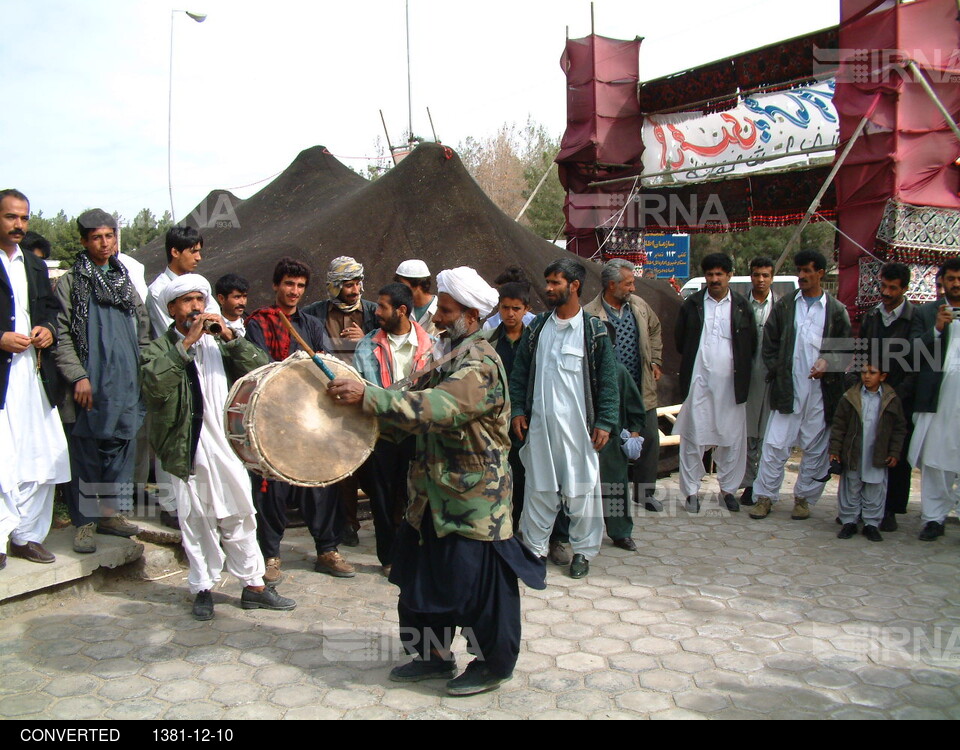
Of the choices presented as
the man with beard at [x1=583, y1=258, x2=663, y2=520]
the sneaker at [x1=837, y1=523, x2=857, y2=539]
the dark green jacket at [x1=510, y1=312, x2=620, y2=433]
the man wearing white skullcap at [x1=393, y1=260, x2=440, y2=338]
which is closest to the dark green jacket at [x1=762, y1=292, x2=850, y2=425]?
the sneaker at [x1=837, y1=523, x2=857, y2=539]

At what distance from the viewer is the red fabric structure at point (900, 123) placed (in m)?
7.91

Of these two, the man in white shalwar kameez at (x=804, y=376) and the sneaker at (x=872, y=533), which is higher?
the man in white shalwar kameez at (x=804, y=376)

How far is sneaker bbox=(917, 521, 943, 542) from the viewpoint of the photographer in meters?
5.73

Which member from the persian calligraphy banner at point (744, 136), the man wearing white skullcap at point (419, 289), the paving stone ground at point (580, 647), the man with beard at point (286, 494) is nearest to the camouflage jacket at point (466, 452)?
the paving stone ground at point (580, 647)

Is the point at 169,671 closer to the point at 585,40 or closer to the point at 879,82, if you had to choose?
the point at 879,82

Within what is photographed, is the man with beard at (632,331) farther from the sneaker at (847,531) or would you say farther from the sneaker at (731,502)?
the sneaker at (847,531)

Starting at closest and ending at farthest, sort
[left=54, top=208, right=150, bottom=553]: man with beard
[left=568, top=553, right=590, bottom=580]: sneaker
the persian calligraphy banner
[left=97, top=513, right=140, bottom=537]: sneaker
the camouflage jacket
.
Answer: the camouflage jacket → [left=54, top=208, right=150, bottom=553]: man with beard → [left=97, top=513, right=140, bottom=537]: sneaker → [left=568, top=553, right=590, bottom=580]: sneaker → the persian calligraphy banner

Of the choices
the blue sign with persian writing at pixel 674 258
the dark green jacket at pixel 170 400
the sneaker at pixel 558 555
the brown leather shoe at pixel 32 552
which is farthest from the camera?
the blue sign with persian writing at pixel 674 258

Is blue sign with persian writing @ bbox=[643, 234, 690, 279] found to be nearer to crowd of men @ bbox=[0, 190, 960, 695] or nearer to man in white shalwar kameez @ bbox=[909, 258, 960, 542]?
crowd of men @ bbox=[0, 190, 960, 695]

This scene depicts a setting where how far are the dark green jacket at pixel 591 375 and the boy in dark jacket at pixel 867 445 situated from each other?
2.09 m

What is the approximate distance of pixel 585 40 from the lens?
11.4 metres

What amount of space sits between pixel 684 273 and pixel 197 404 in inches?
647

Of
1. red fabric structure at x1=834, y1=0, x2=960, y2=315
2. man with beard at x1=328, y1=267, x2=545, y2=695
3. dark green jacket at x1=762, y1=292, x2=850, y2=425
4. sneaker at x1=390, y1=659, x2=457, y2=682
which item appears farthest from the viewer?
red fabric structure at x1=834, y1=0, x2=960, y2=315

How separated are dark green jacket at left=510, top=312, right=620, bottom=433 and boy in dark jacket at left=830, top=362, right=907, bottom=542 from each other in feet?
6.87
